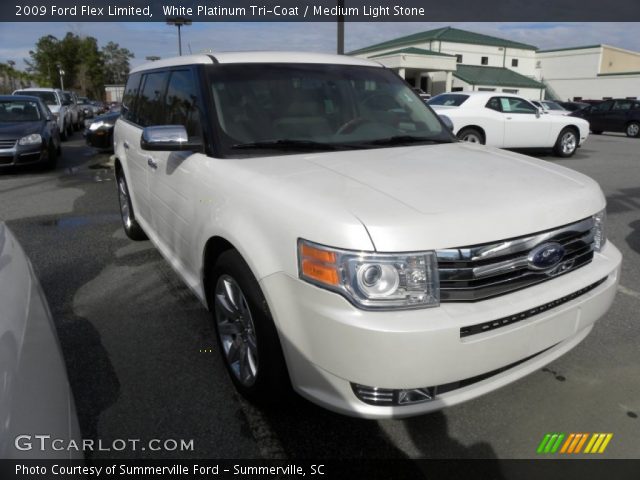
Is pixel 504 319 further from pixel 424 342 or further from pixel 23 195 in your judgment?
pixel 23 195

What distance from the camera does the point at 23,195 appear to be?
8.17 metres

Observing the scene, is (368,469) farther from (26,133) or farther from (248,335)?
(26,133)

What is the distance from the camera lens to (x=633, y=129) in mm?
21094

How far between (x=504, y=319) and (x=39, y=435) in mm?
1673

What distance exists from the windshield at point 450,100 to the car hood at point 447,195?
977 cm

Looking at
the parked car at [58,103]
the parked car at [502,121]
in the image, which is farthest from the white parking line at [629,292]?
the parked car at [58,103]

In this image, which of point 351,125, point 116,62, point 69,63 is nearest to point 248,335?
point 351,125

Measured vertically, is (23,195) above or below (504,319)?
below

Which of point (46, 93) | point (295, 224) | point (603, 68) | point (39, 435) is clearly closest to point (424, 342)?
point (295, 224)

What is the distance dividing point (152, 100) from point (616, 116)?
2307cm

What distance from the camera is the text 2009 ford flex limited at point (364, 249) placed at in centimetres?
191

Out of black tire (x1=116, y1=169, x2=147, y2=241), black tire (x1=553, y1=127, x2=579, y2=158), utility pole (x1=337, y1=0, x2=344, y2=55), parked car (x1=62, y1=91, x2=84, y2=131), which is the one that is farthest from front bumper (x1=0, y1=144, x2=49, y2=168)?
black tire (x1=553, y1=127, x2=579, y2=158)

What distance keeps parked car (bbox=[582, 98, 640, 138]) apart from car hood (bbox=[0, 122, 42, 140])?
874 inches

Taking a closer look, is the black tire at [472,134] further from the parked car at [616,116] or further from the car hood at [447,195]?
the parked car at [616,116]
